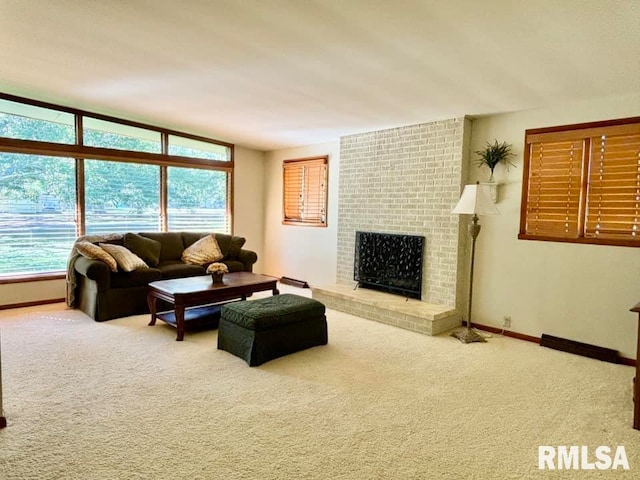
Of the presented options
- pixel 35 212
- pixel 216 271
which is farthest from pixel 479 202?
pixel 35 212

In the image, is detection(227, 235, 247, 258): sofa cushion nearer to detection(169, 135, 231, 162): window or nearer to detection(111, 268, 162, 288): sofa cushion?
detection(111, 268, 162, 288): sofa cushion

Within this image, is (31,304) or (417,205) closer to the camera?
(417,205)

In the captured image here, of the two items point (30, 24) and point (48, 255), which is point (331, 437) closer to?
point (30, 24)

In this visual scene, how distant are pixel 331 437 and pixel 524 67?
2.92 m

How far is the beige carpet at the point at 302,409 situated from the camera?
195 cm

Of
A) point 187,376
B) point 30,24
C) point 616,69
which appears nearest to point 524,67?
point 616,69

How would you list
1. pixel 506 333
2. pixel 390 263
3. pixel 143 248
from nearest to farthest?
pixel 506 333 → pixel 390 263 → pixel 143 248

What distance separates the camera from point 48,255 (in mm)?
5035

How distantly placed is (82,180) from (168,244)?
1363 mm

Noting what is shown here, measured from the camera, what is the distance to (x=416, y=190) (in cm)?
468

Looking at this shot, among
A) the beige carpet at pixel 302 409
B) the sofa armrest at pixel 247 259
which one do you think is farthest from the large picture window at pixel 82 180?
the beige carpet at pixel 302 409

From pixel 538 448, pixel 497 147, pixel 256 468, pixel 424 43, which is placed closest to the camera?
pixel 256 468

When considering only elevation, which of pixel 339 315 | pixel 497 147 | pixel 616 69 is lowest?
pixel 339 315

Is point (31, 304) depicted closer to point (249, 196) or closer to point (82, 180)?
point (82, 180)
